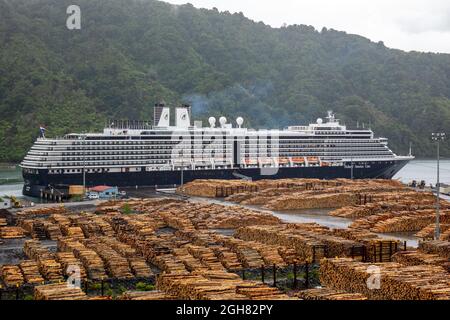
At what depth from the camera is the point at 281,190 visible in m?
55.9

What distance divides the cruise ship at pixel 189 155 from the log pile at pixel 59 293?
43708 millimetres

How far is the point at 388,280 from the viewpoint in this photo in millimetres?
20797

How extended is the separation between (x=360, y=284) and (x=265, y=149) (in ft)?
183

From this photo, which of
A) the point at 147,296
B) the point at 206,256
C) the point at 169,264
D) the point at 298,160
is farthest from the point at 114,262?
the point at 298,160

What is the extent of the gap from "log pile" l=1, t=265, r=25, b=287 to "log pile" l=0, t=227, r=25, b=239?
35.1ft

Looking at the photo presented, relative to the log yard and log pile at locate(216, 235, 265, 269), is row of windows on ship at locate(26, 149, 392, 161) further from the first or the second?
log pile at locate(216, 235, 265, 269)

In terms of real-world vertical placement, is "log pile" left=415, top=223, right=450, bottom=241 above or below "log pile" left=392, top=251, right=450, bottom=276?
below

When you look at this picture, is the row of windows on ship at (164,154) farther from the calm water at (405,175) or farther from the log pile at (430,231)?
the log pile at (430,231)

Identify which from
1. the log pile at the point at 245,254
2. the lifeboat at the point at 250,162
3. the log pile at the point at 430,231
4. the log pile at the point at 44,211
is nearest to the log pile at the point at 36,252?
the log pile at the point at 245,254

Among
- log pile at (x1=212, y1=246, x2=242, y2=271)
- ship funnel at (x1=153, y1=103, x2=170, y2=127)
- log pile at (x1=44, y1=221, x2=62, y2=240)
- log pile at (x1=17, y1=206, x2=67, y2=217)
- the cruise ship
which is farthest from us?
ship funnel at (x1=153, y1=103, x2=170, y2=127)

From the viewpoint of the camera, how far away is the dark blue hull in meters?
63.9

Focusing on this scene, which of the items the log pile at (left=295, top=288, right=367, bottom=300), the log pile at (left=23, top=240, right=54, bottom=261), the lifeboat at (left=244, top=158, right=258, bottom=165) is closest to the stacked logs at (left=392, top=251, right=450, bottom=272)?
A: the log pile at (left=295, top=288, right=367, bottom=300)
